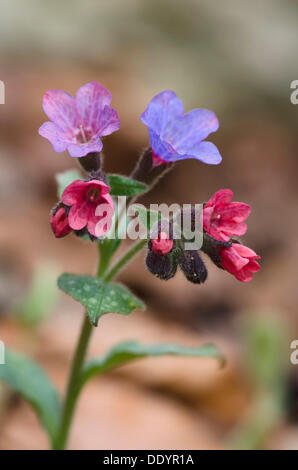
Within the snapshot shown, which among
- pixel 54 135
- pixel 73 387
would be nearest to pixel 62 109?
pixel 54 135

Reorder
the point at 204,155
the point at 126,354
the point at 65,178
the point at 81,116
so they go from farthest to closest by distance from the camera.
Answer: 1. the point at 65,178
2. the point at 126,354
3. the point at 81,116
4. the point at 204,155

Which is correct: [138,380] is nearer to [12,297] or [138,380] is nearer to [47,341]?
[47,341]

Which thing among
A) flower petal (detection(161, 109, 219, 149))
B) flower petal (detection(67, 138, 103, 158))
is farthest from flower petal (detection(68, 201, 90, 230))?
flower petal (detection(161, 109, 219, 149))

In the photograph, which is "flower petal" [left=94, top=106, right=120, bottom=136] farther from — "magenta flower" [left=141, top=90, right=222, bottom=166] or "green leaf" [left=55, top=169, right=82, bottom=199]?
"green leaf" [left=55, top=169, right=82, bottom=199]

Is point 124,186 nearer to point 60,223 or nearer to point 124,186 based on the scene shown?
point 124,186
